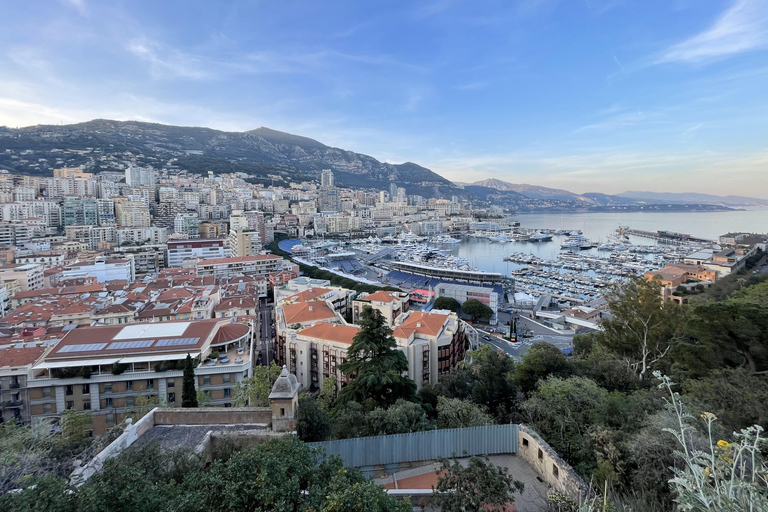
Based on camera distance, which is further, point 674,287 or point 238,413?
point 674,287

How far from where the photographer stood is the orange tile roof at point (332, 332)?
1091 centimetres

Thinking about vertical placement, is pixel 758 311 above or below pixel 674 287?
above

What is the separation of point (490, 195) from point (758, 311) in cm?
17290

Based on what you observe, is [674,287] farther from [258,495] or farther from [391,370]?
[258,495]

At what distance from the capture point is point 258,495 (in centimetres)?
236

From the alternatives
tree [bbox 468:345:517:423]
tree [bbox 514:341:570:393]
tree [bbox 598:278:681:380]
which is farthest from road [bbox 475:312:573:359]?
tree [bbox 468:345:517:423]

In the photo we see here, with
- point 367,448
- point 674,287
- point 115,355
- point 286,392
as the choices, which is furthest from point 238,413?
point 674,287

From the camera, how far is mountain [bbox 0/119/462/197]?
63812 mm

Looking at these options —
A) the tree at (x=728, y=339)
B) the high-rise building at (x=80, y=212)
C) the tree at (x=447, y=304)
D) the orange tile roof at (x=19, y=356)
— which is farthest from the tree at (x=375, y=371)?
the high-rise building at (x=80, y=212)

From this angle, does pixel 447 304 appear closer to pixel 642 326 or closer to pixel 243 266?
pixel 642 326

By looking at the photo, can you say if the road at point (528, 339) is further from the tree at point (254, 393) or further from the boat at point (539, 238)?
the boat at point (539, 238)

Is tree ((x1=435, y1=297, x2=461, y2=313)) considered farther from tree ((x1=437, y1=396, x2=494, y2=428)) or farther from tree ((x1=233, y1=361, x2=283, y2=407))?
tree ((x1=437, y1=396, x2=494, y2=428))

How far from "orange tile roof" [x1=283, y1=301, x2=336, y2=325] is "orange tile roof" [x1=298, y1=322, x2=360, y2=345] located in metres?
0.80

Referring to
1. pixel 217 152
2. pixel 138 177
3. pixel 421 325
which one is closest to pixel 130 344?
pixel 421 325
